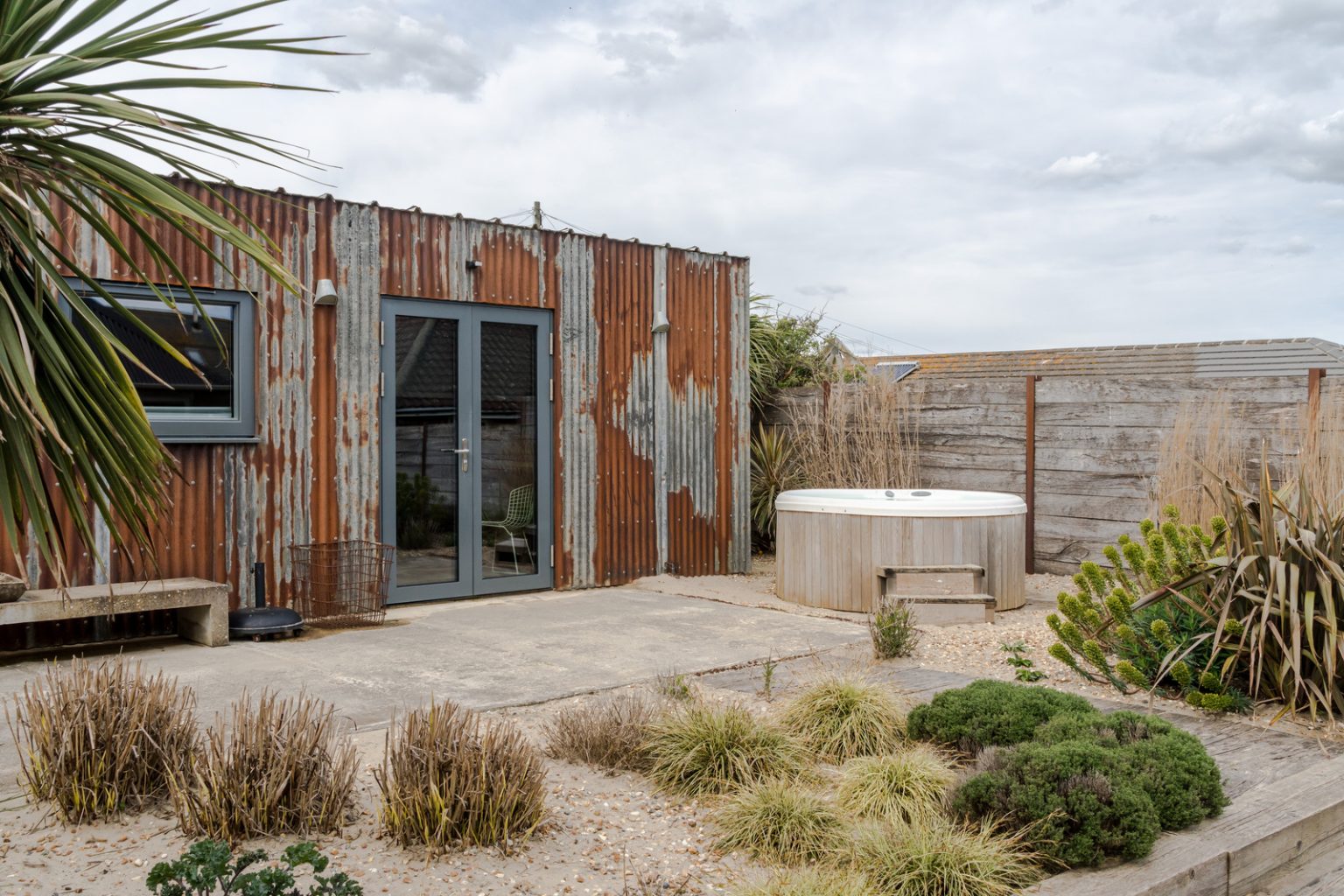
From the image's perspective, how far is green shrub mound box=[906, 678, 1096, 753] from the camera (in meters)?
3.52

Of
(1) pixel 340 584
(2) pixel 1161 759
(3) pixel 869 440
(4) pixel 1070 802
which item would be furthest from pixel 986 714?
(3) pixel 869 440

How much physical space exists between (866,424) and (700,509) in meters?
1.61

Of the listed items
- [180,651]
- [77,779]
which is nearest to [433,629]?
[180,651]

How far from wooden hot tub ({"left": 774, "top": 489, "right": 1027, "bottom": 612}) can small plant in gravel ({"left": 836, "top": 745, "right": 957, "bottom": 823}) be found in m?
3.70

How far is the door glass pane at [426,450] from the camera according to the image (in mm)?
7328

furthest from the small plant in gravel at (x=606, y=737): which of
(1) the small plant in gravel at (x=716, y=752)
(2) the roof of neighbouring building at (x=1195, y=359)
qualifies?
(2) the roof of neighbouring building at (x=1195, y=359)

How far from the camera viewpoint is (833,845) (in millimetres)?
2754

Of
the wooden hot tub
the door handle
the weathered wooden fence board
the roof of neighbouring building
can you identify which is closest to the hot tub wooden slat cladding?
the wooden hot tub

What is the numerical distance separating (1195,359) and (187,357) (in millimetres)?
14935

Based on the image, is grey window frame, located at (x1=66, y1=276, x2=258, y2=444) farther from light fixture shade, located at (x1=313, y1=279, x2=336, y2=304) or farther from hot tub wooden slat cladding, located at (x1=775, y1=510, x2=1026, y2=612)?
hot tub wooden slat cladding, located at (x1=775, y1=510, x2=1026, y2=612)

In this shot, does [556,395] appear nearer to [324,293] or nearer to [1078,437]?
[324,293]

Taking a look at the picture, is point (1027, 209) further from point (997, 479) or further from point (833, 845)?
point (833, 845)

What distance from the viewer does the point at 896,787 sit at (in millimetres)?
3104

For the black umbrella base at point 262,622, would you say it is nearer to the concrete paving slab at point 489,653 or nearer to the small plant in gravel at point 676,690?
the concrete paving slab at point 489,653
